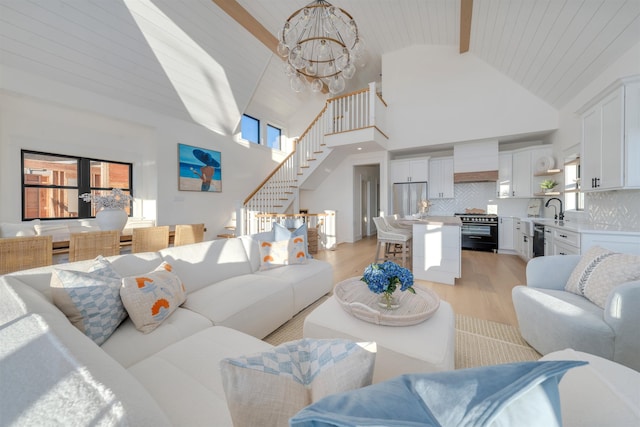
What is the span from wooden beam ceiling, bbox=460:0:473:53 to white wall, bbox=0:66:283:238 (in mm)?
5161

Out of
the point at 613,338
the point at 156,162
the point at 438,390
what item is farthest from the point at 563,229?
the point at 156,162

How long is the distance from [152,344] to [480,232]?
5.79 metres

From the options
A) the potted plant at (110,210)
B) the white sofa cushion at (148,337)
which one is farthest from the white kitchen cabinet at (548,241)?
the potted plant at (110,210)

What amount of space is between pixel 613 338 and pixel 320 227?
4508mm

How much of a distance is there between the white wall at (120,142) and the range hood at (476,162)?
5143mm

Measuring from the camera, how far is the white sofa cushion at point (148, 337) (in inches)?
46.4

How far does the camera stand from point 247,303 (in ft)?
5.81

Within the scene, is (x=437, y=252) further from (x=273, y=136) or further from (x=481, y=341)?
(x=273, y=136)

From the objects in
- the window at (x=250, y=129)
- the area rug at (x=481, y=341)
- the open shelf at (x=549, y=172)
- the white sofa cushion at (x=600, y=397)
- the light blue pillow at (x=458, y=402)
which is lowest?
the area rug at (x=481, y=341)

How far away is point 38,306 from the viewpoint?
978 mm

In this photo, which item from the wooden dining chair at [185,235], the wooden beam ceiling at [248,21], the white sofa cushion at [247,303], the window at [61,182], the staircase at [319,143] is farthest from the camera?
the staircase at [319,143]


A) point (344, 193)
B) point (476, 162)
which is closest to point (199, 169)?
point (344, 193)

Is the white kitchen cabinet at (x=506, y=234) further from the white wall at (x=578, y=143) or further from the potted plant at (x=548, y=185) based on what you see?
the white wall at (x=578, y=143)

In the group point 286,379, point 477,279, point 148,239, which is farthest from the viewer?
point 477,279
